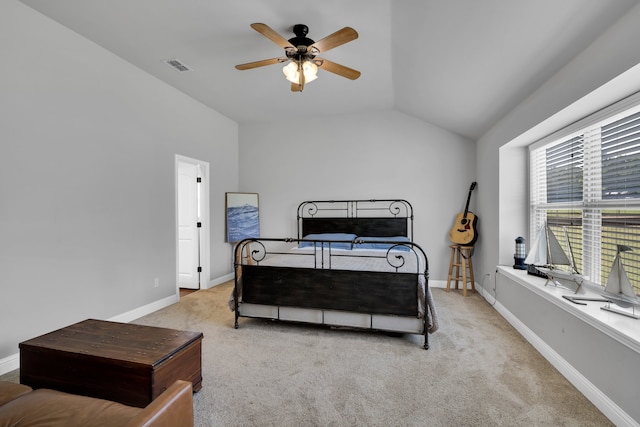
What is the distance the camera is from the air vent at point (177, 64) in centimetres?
329

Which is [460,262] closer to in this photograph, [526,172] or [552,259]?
[526,172]

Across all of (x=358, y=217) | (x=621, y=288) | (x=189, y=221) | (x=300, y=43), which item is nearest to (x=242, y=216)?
(x=189, y=221)

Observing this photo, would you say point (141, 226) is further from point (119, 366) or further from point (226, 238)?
point (119, 366)

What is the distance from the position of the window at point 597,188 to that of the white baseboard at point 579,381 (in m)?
0.70

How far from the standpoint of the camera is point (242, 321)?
3328mm

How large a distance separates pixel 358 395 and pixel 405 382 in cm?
39

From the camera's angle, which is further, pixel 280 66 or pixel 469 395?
pixel 280 66

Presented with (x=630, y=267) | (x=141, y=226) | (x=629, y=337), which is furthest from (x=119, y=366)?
(x=630, y=267)

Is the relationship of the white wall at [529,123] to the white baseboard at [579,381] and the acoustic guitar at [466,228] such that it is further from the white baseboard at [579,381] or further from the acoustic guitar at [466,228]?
the white baseboard at [579,381]

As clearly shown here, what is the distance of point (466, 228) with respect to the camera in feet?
14.7

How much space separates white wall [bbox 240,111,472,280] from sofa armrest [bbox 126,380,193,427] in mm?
4120

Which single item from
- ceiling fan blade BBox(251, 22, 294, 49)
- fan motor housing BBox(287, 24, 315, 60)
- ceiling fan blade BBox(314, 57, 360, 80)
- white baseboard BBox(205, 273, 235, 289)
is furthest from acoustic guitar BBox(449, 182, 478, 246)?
white baseboard BBox(205, 273, 235, 289)

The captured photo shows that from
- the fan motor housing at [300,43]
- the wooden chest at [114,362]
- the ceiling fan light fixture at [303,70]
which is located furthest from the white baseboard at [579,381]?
the fan motor housing at [300,43]

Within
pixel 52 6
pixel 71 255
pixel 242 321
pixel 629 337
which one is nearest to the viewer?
pixel 629 337
